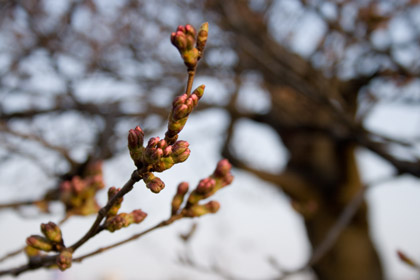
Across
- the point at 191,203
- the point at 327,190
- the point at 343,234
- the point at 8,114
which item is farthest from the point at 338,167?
the point at 191,203

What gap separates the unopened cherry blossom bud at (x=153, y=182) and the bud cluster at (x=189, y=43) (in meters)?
0.22

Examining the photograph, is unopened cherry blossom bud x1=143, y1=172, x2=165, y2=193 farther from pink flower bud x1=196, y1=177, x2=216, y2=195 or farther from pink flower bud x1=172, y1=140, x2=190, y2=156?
pink flower bud x1=196, y1=177, x2=216, y2=195

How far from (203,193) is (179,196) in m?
0.08

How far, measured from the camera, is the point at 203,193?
92 centimetres

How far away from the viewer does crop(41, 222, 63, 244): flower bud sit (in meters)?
0.80

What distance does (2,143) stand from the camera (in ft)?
8.31

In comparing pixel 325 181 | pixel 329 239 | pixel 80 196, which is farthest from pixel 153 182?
pixel 325 181

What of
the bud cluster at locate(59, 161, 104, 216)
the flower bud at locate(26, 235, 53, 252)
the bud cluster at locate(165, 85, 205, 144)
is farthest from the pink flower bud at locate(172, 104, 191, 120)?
the bud cluster at locate(59, 161, 104, 216)

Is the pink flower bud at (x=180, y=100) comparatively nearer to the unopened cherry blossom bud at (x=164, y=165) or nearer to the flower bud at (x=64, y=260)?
the unopened cherry blossom bud at (x=164, y=165)

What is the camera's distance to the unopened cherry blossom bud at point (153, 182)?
0.62 m

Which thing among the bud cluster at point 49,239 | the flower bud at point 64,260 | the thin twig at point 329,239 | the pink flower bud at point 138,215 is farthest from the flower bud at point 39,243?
the thin twig at point 329,239

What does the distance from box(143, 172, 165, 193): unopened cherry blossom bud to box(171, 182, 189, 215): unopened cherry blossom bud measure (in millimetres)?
323

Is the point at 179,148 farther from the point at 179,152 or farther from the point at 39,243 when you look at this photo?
the point at 39,243

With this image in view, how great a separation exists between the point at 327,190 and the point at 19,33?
17.1ft
